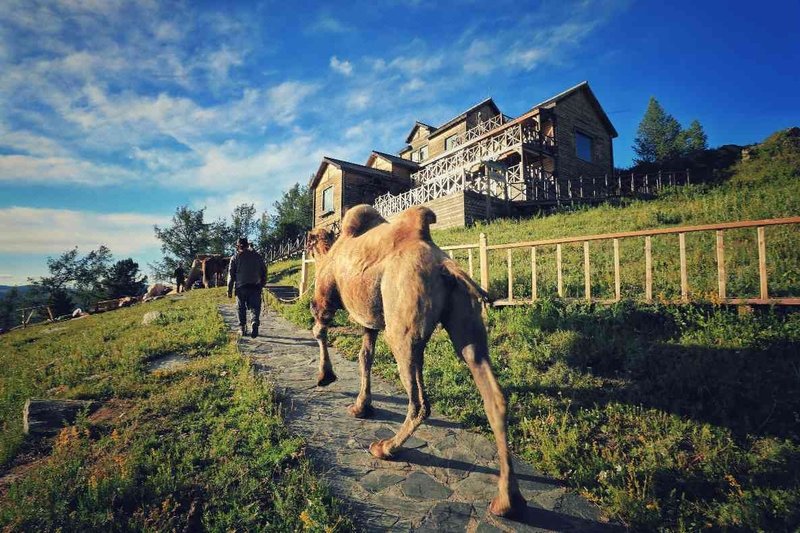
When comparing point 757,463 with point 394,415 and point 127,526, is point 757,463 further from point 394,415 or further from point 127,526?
point 127,526

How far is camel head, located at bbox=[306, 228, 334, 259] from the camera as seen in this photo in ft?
15.3

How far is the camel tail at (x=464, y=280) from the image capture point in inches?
102

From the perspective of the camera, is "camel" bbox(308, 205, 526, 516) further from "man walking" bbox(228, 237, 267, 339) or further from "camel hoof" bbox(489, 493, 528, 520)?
"man walking" bbox(228, 237, 267, 339)

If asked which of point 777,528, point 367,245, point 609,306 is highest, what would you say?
point 367,245

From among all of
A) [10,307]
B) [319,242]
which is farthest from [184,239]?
[319,242]

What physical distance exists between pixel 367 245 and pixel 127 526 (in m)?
2.70

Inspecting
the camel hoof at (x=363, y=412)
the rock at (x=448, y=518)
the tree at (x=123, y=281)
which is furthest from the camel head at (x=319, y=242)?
the tree at (x=123, y=281)

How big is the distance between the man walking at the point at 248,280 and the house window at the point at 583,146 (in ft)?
84.8

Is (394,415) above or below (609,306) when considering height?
below

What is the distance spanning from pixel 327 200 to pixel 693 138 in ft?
166

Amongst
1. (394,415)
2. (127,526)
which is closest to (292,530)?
(127,526)

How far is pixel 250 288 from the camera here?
318 inches

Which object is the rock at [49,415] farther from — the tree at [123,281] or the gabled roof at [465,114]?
the tree at [123,281]

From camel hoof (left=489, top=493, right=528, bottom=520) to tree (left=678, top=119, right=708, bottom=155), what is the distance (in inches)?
2337
